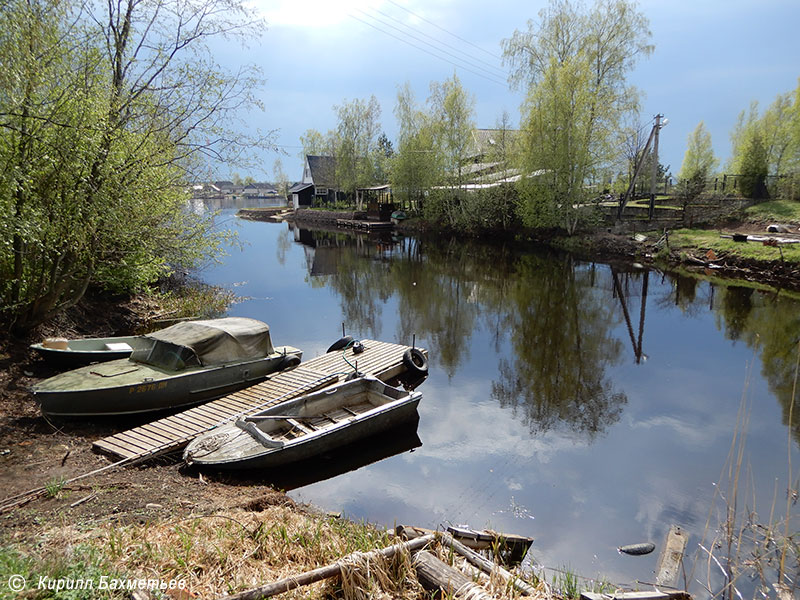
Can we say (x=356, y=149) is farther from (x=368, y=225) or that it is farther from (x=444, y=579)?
(x=444, y=579)

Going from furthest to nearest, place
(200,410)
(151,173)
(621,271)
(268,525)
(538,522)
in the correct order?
(621,271) → (151,173) → (200,410) → (538,522) → (268,525)

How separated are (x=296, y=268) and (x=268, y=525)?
84.1 ft

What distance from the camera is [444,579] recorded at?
13.9ft

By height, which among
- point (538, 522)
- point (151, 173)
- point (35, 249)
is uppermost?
point (151, 173)

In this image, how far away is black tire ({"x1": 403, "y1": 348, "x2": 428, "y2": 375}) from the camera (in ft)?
43.0

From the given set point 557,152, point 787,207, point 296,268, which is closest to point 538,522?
point 296,268

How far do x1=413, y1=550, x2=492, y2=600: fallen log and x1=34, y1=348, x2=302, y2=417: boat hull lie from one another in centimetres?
703

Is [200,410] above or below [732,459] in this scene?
above

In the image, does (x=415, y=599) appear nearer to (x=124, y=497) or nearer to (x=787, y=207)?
(x=124, y=497)

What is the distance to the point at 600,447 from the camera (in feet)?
31.8

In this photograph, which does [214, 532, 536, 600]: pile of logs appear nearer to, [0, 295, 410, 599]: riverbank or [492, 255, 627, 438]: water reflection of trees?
[0, 295, 410, 599]: riverbank

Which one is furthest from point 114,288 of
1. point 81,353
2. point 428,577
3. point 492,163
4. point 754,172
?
point 754,172

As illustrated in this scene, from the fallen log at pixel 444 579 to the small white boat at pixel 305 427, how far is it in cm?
419

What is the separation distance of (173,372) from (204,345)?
2.60 ft
